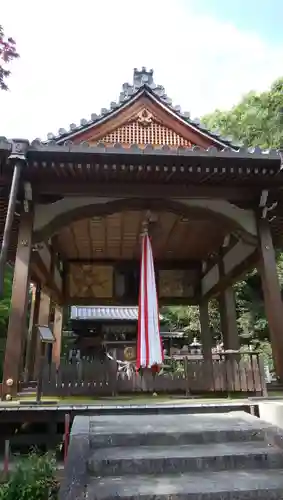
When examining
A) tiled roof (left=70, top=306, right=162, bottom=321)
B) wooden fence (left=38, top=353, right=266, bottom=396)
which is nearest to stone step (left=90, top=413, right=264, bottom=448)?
wooden fence (left=38, top=353, right=266, bottom=396)

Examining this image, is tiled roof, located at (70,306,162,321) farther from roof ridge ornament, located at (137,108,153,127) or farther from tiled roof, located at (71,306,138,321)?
roof ridge ornament, located at (137,108,153,127)

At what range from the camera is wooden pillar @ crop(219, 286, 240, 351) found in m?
10.6

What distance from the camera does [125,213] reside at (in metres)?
9.01

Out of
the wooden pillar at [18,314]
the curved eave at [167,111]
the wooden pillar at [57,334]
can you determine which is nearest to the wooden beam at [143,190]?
the wooden pillar at [18,314]

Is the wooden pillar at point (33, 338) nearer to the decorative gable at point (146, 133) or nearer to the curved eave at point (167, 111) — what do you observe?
the curved eave at point (167, 111)

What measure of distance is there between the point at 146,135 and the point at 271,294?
5071mm

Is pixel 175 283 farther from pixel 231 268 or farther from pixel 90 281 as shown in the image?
pixel 231 268

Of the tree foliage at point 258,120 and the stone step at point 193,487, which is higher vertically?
the tree foliage at point 258,120

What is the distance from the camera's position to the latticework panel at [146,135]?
9.27 metres

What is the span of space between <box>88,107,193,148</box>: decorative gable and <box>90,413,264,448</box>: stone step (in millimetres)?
6785

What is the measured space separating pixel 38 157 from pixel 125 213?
2.91m

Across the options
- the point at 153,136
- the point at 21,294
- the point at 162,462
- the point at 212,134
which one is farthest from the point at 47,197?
the point at 162,462

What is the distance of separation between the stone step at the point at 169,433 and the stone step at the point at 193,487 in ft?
2.07

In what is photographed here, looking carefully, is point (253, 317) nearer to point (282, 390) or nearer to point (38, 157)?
point (282, 390)
